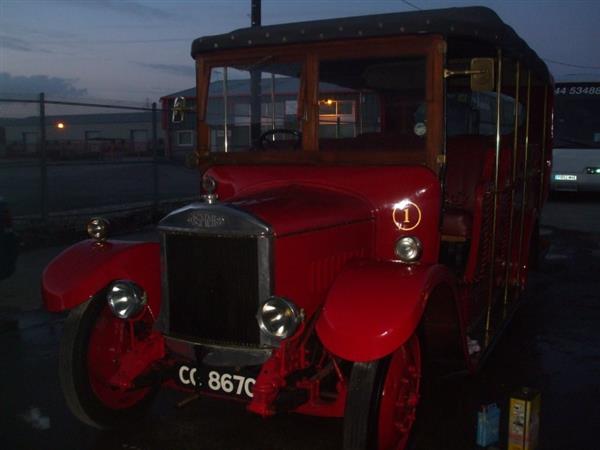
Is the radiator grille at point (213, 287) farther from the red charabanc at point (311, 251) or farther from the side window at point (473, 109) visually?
the side window at point (473, 109)

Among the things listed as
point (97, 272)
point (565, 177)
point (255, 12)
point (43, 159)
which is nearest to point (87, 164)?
point (43, 159)

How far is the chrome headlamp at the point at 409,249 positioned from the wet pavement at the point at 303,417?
0.79 metres

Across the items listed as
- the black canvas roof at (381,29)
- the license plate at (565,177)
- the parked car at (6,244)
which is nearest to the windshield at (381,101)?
the black canvas roof at (381,29)

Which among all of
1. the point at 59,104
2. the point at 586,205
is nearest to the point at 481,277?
the point at 59,104

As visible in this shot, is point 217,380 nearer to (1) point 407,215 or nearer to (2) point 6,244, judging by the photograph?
(1) point 407,215

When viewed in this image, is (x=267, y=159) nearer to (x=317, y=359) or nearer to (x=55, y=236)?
(x=317, y=359)

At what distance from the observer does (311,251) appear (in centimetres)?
339

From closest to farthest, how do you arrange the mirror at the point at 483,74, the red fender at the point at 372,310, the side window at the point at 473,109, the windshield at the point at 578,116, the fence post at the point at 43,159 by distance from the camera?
the red fender at the point at 372,310 → the mirror at the point at 483,74 → the side window at the point at 473,109 → the fence post at the point at 43,159 → the windshield at the point at 578,116

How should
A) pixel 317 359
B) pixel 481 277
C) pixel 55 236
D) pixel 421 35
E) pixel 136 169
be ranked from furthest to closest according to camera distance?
pixel 136 169 < pixel 55 236 < pixel 481 277 < pixel 421 35 < pixel 317 359

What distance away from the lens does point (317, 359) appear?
11.2 ft

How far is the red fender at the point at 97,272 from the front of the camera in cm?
364

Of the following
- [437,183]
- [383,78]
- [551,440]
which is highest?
[383,78]

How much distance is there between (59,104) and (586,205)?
12.3m

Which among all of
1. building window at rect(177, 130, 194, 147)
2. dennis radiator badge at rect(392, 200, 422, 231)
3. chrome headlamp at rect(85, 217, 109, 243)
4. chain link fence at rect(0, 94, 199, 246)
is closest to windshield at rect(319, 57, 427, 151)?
dennis radiator badge at rect(392, 200, 422, 231)
